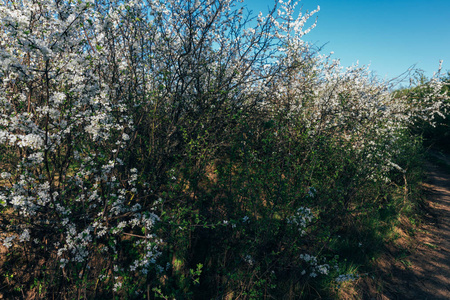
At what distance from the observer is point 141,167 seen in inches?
168

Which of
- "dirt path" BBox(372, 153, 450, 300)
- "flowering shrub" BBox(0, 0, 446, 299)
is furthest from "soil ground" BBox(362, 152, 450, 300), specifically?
"flowering shrub" BBox(0, 0, 446, 299)

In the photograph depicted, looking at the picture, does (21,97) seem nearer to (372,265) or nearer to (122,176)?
(122,176)

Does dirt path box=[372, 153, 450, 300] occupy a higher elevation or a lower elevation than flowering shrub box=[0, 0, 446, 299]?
lower

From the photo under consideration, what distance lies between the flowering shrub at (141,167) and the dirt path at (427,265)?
1.89m

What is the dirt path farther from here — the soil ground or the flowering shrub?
the flowering shrub

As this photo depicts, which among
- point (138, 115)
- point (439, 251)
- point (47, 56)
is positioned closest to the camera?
point (47, 56)

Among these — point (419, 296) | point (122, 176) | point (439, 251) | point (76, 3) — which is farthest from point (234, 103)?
point (439, 251)

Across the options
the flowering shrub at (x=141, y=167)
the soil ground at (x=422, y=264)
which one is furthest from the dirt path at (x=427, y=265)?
the flowering shrub at (x=141, y=167)

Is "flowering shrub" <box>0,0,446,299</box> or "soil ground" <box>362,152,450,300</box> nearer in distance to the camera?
"flowering shrub" <box>0,0,446,299</box>

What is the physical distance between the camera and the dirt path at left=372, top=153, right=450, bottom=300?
15.1ft

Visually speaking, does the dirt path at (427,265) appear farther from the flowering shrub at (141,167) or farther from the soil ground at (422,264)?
the flowering shrub at (141,167)

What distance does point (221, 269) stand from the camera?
3.74m

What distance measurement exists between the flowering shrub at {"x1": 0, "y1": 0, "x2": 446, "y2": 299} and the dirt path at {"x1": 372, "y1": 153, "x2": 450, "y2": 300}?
1891mm

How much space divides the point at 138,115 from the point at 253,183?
249cm
